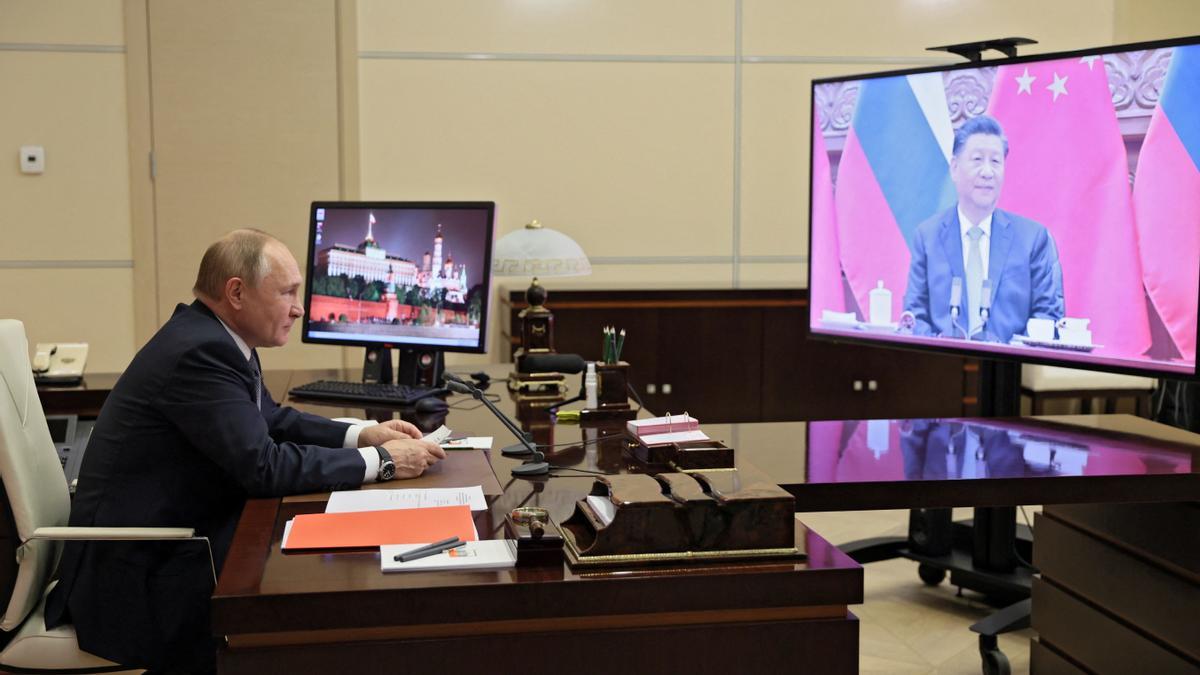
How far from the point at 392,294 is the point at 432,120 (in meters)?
2.39

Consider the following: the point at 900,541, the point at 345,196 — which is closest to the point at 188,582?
the point at 900,541

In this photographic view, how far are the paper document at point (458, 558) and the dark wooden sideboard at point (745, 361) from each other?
349 cm

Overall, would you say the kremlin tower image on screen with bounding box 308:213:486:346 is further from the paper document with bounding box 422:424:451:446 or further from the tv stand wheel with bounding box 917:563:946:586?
the tv stand wheel with bounding box 917:563:946:586

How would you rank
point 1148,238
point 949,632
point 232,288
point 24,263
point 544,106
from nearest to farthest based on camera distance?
1. point 232,288
2. point 1148,238
3. point 949,632
4. point 24,263
5. point 544,106

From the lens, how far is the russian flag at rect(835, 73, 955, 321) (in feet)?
11.4

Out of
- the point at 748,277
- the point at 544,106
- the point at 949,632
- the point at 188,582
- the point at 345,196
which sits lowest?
the point at 949,632

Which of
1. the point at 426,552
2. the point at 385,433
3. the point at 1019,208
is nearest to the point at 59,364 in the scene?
the point at 385,433

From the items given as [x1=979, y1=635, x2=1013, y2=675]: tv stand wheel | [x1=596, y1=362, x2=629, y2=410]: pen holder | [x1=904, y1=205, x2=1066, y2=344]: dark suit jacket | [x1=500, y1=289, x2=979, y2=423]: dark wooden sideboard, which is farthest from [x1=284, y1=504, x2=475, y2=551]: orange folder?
[x1=500, y1=289, x2=979, y2=423]: dark wooden sideboard

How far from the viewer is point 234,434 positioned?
7.43 feet

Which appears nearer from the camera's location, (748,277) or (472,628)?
(472,628)

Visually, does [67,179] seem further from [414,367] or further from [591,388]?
[591,388]

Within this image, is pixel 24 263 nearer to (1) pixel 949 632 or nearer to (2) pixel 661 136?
(2) pixel 661 136

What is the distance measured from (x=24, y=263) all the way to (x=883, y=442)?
422 cm

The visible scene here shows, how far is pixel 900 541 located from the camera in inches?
169
